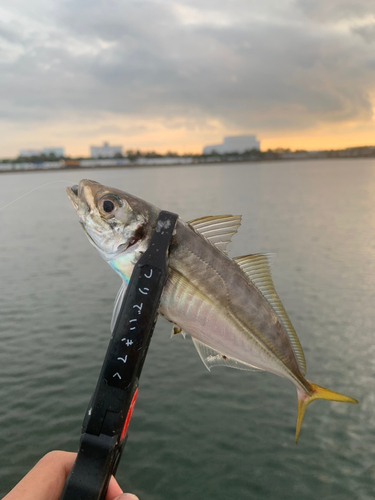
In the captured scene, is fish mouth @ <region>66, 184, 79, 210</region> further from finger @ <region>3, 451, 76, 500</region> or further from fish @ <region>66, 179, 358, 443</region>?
finger @ <region>3, 451, 76, 500</region>

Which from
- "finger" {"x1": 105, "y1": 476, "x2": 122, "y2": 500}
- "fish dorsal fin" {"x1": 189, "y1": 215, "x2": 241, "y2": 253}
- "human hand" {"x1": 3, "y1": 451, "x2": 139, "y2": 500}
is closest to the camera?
"human hand" {"x1": 3, "y1": 451, "x2": 139, "y2": 500}

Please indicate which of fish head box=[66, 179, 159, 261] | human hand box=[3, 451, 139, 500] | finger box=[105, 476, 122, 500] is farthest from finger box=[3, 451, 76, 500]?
fish head box=[66, 179, 159, 261]

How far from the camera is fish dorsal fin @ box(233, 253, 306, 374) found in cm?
258

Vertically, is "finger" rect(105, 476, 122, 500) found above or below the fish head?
below

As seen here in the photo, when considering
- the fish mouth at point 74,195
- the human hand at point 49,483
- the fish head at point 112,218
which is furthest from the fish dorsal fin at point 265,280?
the human hand at point 49,483

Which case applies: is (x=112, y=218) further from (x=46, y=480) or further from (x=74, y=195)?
(x=46, y=480)

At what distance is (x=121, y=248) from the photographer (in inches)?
89.3

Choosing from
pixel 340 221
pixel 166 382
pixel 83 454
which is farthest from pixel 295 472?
pixel 340 221

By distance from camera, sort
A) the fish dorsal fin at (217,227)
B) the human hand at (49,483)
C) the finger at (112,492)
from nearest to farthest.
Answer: the human hand at (49,483)
the finger at (112,492)
the fish dorsal fin at (217,227)

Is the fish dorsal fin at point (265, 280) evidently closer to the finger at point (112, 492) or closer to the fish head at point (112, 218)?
the fish head at point (112, 218)

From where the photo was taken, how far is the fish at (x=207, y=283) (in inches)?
89.0

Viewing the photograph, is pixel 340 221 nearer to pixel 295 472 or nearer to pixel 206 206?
pixel 206 206

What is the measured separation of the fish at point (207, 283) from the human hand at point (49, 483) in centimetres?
95

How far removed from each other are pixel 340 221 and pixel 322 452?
25.6m
